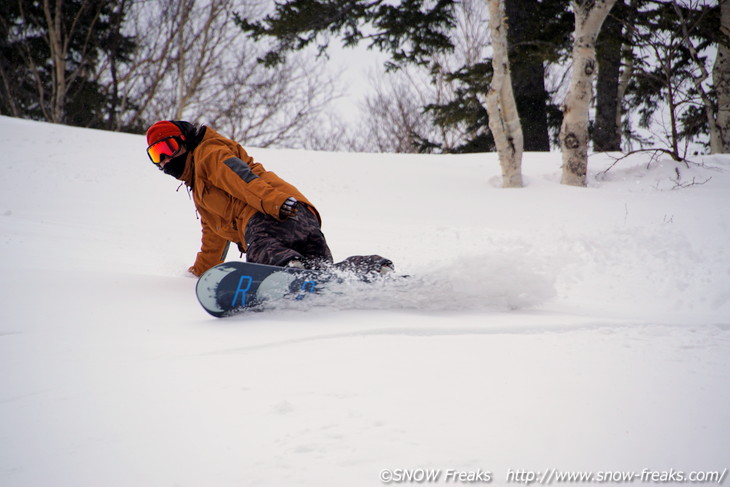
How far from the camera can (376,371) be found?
157 centimetres

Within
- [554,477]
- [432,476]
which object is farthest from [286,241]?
[554,477]

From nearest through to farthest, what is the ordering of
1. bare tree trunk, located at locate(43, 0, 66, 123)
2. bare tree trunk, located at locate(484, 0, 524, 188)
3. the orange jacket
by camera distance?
the orange jacket
bare tree trunk, located at locate(484, 0, 524, 188)
bare tree trunk, located at locate(43, 0, 66, 123)

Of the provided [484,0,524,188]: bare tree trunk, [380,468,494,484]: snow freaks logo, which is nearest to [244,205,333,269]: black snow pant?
[380,468,494,484]: snow freaks logo

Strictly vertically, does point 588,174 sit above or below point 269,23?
below

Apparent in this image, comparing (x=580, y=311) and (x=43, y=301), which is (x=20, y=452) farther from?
(x=580, y=311)

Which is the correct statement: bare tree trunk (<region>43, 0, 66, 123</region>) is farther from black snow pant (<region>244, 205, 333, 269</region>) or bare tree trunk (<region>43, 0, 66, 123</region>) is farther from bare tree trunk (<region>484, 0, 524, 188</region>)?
black snow pant (<region>244, 205, 333, 269</region>)

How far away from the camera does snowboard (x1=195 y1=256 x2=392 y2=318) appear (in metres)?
2.33

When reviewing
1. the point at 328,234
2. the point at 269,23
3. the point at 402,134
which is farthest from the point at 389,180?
the point at 402,134

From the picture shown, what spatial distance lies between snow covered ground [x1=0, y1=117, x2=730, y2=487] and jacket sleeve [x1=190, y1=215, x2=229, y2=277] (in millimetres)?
262

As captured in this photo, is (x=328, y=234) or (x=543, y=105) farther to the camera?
(x=543, y=105)

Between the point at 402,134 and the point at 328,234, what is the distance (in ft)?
69.8

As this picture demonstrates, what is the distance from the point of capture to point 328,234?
5332 mm

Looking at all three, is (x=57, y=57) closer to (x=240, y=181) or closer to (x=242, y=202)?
(x=242, y=202)

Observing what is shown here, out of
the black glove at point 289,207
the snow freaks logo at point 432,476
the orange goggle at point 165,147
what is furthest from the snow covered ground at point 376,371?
the orange goggle at point 165,147
